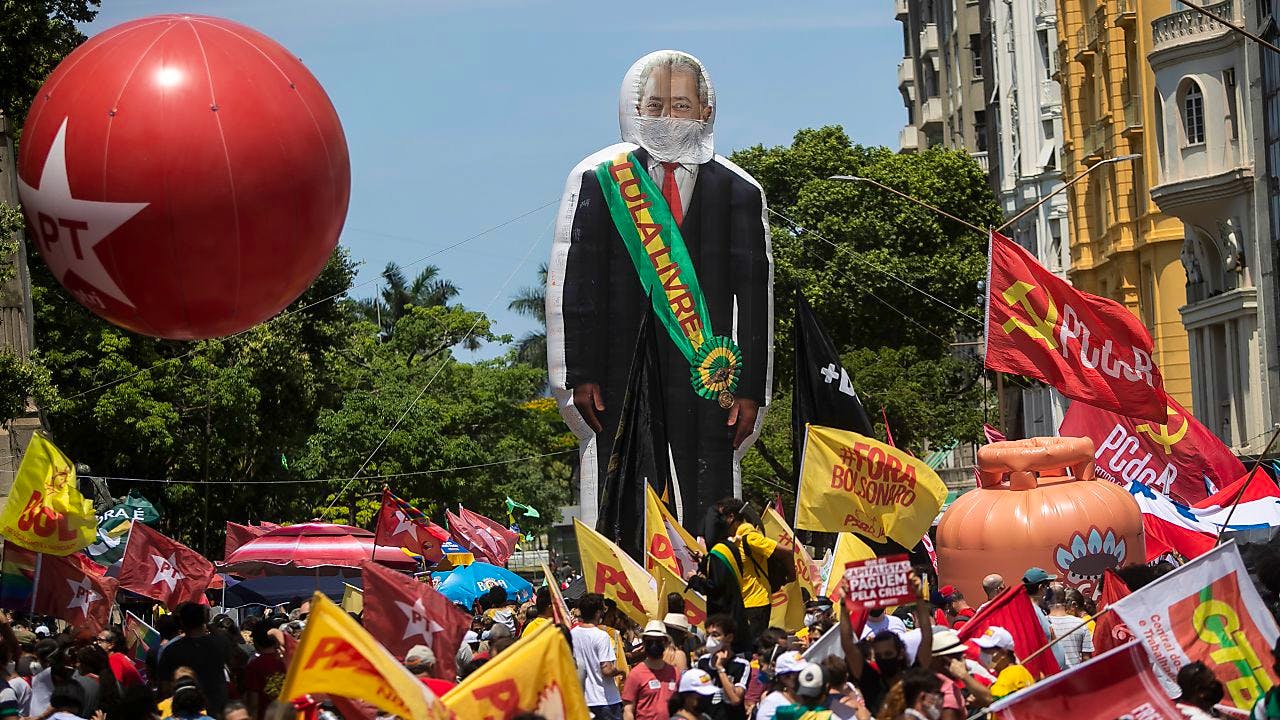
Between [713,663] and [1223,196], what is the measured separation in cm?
2932

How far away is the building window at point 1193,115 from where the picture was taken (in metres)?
39.6

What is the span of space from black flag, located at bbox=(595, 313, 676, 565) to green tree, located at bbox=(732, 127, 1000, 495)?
102 feet

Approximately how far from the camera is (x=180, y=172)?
388 inches

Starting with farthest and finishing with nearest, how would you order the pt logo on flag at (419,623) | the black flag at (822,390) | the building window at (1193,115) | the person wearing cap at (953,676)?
the building window at (1193,115) < the black flag at (822,390) < the pt logo on flag at (419,623) < the person wearing cap at (953,676)

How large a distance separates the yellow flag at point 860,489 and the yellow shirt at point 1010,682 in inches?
224

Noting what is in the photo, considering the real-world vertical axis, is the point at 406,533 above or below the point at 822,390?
below

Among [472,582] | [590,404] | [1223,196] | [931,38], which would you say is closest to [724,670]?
[472,582]

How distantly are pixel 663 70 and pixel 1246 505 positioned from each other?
30.5 ft

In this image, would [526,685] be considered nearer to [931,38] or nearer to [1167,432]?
[1167,432]

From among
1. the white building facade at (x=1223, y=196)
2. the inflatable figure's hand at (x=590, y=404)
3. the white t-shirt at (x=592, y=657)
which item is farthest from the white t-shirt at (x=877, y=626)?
the white building facade at (x=1223, y=196)

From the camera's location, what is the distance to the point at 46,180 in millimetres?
10172

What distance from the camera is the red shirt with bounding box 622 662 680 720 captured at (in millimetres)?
11477

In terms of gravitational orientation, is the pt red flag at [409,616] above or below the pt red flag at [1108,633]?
above

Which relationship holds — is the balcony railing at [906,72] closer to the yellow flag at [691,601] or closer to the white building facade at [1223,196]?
the white building facade at [1223,196]
